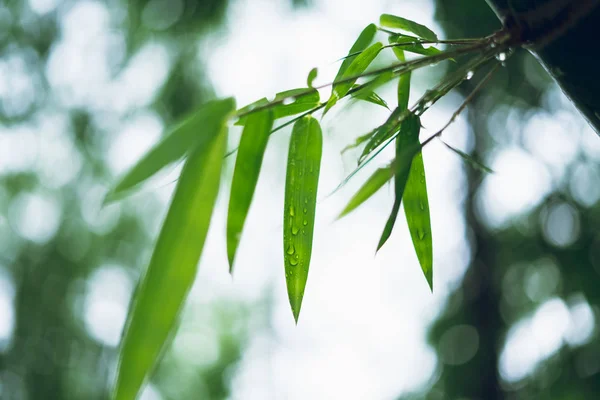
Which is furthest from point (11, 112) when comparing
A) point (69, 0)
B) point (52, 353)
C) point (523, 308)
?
point (523, 308)

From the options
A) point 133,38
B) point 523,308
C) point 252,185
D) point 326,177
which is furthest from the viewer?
point 133,38

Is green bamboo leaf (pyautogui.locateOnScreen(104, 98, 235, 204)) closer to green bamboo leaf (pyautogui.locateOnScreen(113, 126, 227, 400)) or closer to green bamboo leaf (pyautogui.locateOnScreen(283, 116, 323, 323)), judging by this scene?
green bamboo leaf (pyautogui.locateOnScreen(113, 126, 227, 400))

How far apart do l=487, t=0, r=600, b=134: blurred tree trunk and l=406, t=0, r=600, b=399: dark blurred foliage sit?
1.85 meters

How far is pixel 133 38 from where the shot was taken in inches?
148

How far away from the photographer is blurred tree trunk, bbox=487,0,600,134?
0.33 m

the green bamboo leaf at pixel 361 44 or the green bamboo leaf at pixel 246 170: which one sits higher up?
the green bamboo leaf at pixel 361 44

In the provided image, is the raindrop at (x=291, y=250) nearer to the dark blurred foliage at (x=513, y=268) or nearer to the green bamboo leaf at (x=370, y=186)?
the green bamboo leaf at (x=370, y=186)

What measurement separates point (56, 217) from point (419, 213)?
4095mm

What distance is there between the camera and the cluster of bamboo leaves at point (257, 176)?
0.30m

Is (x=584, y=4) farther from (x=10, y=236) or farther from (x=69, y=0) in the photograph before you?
(x=10, y=236)

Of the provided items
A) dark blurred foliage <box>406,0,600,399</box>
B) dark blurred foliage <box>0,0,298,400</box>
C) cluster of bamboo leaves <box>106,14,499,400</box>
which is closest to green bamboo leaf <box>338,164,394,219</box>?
cluster of bamboo leaves <box>106,14,499,400</box>

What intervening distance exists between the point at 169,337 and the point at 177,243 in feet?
0.18

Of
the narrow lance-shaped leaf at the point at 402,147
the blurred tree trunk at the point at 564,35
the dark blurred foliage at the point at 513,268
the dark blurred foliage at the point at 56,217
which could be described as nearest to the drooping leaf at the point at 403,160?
the narrow lance-shaped leaf at the point at 402,147

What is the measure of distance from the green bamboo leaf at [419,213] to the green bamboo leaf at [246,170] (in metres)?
0.17
